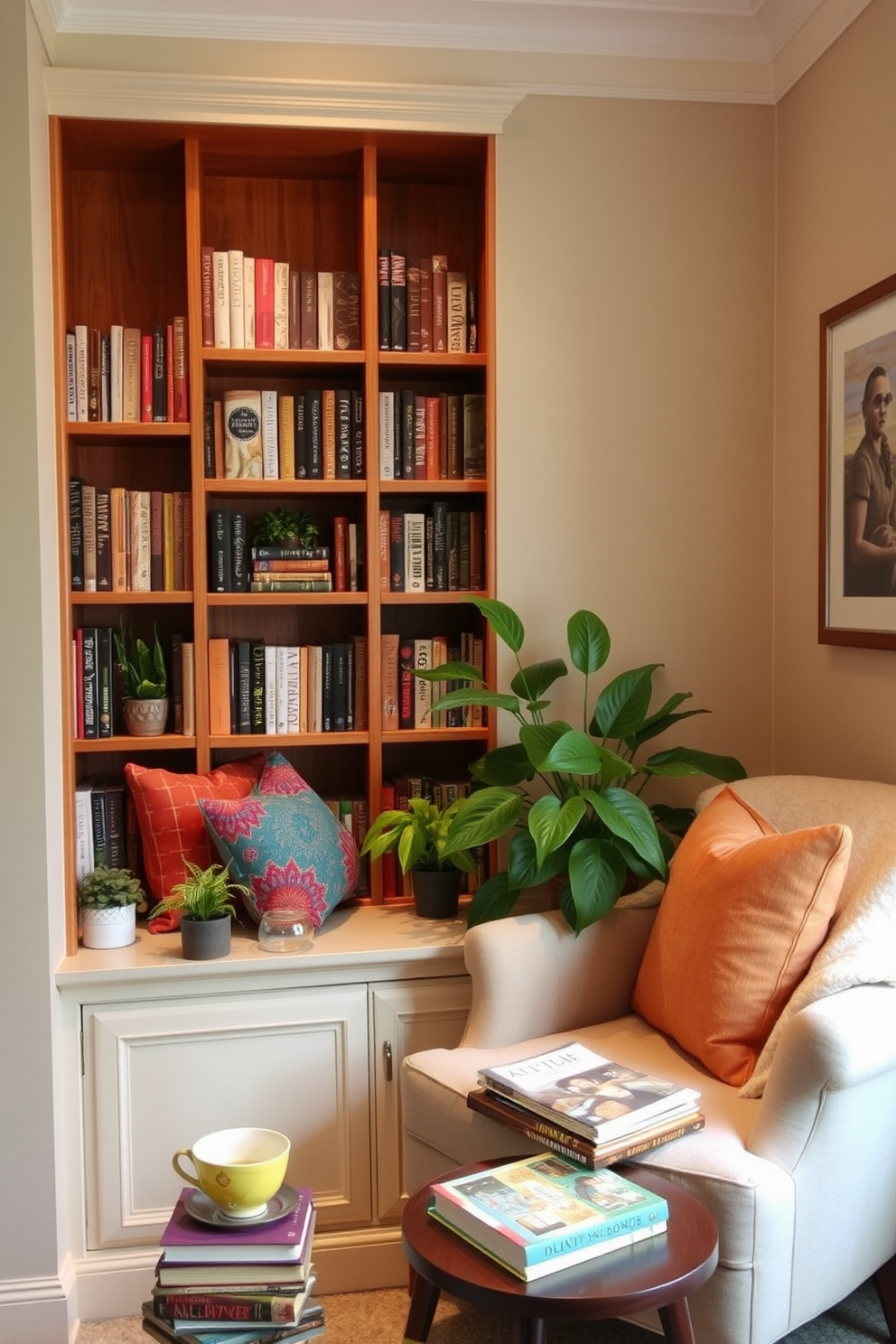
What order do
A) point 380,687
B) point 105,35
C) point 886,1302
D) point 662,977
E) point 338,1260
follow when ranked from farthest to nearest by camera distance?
point 380,687 → point 105,35 → point 338,1260 → point 662,977 → point 886,1302

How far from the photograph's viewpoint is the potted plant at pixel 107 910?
252 cm

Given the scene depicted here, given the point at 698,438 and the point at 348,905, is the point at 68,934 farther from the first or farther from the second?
the point at 698,438

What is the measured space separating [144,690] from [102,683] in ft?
0.31

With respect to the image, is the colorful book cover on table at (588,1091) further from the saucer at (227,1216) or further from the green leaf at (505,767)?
the green leaf at (505,767)

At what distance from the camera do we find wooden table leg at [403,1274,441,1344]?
5.95 ft

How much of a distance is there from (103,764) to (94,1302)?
1.18m

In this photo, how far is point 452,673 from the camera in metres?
2.65

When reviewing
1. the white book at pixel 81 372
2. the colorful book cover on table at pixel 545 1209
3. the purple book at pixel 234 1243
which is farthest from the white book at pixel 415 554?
the purple book at pixel 234 1243

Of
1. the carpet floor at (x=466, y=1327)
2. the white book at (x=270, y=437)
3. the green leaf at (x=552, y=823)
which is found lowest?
the carpet floor at (x=466, y=1327)

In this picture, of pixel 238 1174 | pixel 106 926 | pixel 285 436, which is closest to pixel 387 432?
pixel 285 436

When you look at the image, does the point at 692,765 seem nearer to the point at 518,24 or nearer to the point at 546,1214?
the point at 546,1214

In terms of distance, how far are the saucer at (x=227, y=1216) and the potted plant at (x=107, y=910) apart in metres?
1.01

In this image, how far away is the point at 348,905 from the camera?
2838mm

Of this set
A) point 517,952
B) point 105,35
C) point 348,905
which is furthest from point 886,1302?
point 105,35
